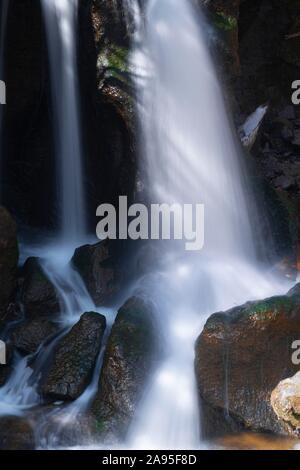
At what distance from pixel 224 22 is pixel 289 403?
5.01 metres

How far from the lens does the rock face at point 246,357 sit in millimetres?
4930

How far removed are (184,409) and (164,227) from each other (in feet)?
8.22

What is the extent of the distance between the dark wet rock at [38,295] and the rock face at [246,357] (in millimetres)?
1813

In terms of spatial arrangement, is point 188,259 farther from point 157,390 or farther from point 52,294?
point 157,390

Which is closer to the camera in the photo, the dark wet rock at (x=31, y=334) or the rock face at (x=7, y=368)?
the rock face at (x=7, y=368)

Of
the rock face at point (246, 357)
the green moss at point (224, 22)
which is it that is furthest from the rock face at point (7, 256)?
the green moss at point (224, 22)

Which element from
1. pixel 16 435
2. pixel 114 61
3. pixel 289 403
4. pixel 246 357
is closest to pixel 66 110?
pixel 114 61

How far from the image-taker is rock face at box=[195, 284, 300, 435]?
4.93 m

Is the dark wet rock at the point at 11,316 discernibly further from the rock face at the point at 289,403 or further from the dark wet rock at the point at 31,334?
the rock face at the point at 289,403

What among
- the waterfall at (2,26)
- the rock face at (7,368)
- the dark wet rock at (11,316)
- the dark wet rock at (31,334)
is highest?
the waterfall at (2,26)

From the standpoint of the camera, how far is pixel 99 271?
6.48 meters

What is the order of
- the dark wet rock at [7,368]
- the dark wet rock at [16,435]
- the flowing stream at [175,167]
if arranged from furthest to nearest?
the flowing stream at [175,167], the dark wet rock at [7,368], the dark wet rock at [16,435]

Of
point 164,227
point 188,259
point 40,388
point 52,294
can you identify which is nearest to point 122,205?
point 164,227

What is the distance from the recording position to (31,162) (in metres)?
8.16
